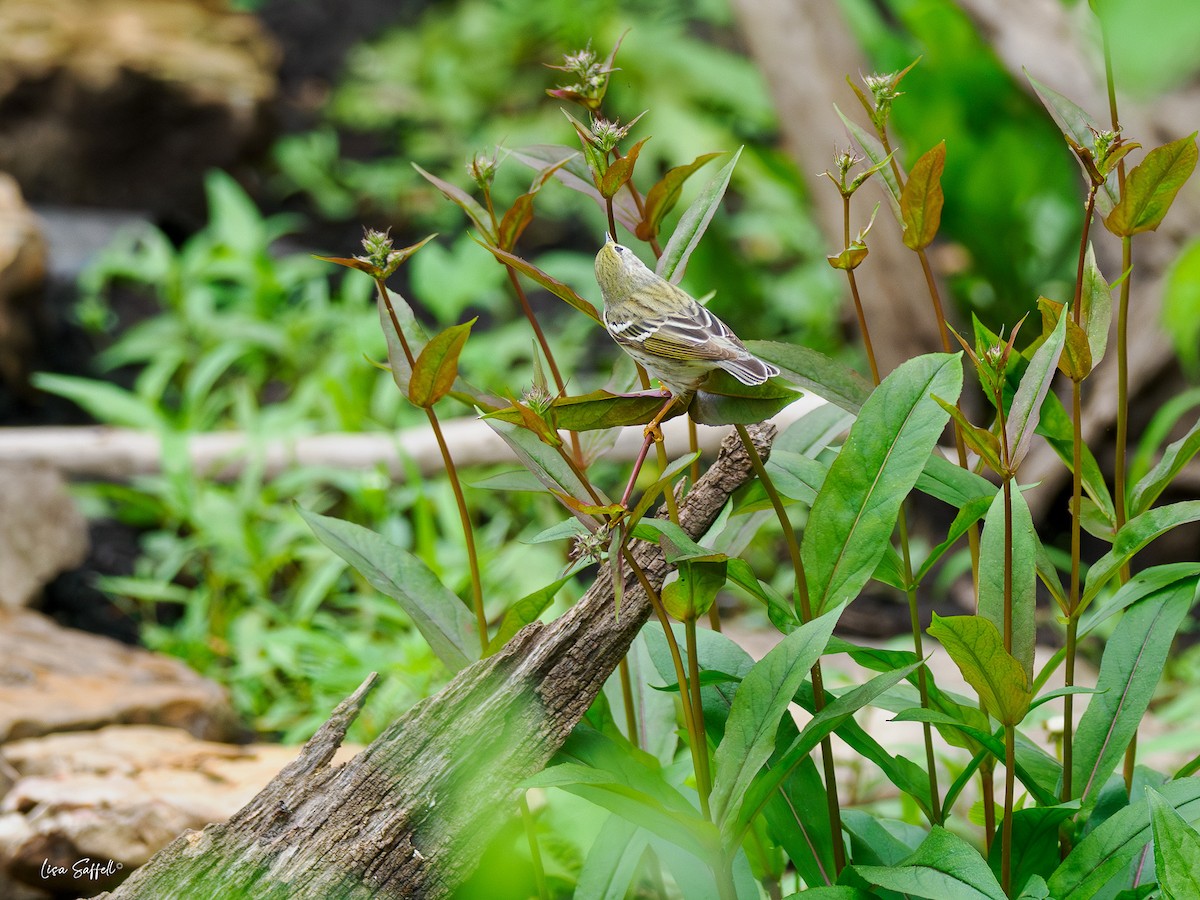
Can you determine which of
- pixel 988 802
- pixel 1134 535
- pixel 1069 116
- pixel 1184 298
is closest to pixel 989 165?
pixel 1069 116

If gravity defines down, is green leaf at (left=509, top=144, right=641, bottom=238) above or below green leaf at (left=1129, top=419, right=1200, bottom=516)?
above

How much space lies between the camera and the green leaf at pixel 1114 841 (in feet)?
4.11

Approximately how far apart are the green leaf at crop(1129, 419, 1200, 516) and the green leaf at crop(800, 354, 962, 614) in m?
0.28

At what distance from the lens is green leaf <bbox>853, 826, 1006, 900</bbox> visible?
1.17 m

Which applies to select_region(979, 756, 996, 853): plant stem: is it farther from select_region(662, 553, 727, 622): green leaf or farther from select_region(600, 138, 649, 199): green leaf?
select_region(600, 138, 649, 199): green leaf

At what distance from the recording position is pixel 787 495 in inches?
56.6

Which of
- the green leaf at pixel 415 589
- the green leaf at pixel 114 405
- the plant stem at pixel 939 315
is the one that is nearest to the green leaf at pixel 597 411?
the plant stem at pixel 939 315

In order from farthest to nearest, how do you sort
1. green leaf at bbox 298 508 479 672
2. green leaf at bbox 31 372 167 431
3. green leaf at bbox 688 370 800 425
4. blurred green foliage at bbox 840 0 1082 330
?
blurred green foliage at bbox 840 0 1082 330, green leaf at bbox 31 372 167 431, green leaf at bbox 298 508 479 672, green leaf at bbox 688 370 800 425

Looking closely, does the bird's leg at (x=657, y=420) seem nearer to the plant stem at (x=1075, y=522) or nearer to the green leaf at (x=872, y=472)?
the green leaf at (x=872, y=472)

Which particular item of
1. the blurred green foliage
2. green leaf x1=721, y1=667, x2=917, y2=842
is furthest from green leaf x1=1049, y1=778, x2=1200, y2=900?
the blurred green foliage

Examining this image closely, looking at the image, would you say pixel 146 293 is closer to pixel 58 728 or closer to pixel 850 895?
pixel 58 728

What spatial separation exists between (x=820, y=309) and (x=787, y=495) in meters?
3.82

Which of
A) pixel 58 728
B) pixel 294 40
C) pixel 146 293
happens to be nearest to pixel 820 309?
pixel 146 293

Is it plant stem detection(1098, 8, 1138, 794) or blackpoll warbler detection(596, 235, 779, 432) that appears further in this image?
plant stem detection(1098, 8, 1138, 794)
